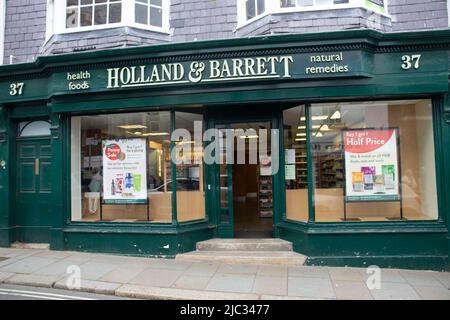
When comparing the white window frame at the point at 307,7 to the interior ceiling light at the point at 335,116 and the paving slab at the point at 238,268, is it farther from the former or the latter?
the paving slab at the point at 238,268

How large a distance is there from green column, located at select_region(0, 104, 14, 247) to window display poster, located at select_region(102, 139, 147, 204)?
248 cm

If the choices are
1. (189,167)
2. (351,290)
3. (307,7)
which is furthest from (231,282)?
(307,7)

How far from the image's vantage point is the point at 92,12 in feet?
26.9

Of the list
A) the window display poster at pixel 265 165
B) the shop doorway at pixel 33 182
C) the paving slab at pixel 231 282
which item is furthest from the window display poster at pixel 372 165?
the shop doorway at pixel 33 182

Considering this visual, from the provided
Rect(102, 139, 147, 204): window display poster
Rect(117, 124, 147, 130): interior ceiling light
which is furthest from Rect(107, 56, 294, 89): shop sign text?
Rect(102, 139, 147, 204): window display poster

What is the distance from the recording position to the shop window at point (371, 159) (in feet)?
23.6

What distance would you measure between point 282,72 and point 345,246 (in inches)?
141

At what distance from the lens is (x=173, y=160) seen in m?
7.67

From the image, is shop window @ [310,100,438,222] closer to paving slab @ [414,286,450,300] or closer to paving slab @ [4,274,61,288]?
paving slab @ [414,286,450,300]

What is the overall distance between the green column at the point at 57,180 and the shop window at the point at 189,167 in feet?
8.70

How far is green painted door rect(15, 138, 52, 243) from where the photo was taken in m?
8.49

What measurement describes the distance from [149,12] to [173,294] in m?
6.07
